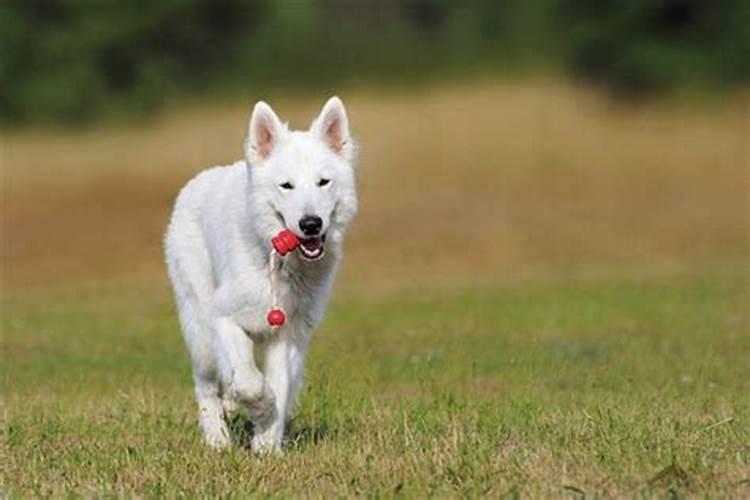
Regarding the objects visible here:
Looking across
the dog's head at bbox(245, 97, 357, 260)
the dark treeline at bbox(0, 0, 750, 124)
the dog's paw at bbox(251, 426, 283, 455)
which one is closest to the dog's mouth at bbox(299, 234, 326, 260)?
the dog's head at bbox(245, 97, 357, 260)

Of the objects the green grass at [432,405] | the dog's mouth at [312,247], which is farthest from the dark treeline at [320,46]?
the dog's mouth at [312,247]

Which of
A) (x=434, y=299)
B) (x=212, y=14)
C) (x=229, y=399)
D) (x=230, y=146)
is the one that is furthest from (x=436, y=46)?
(x=229, y=399)

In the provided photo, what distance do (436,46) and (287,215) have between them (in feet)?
111

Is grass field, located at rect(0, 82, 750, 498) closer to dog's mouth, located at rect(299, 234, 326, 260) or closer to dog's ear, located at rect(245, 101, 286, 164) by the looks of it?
dog's mouth, located at rect(299, 234, 326, 260)

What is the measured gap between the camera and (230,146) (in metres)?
35.0

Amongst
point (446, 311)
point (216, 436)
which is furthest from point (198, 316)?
point (446, 311)

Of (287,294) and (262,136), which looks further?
(287,294)

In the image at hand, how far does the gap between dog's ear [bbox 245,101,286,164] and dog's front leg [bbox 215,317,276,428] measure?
89cm

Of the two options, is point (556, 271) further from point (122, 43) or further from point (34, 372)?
point (122, 43)

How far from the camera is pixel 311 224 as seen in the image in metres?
8.37

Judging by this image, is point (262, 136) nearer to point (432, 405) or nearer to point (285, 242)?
point (285, 242)

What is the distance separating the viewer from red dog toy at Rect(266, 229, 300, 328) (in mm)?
8617

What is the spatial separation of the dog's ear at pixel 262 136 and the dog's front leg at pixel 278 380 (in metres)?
0.96

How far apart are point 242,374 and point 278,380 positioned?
0.39 metres
